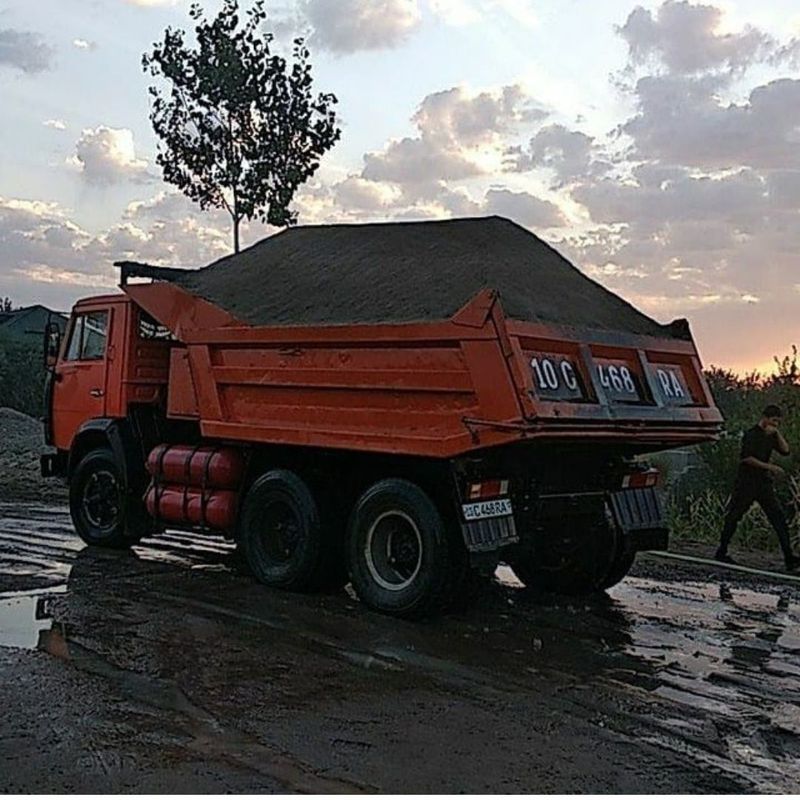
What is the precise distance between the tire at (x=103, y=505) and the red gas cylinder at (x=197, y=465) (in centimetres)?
62

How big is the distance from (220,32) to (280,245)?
9009 millimetres

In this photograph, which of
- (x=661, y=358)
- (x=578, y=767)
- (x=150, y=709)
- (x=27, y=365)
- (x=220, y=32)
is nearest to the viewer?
(x=578, y=767)

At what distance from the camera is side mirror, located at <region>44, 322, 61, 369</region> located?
1259cm

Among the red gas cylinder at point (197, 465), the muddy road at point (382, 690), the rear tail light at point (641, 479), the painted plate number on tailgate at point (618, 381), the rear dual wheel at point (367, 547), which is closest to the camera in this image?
the muddy road at point (382, 690)

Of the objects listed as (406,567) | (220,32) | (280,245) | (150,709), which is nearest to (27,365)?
(220,32)

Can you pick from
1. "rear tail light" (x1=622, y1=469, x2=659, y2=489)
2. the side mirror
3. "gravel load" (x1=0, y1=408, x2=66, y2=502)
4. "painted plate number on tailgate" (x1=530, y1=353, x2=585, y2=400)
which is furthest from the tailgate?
"gravel load" (x1=0, y1=408, x2=66, y2=502)

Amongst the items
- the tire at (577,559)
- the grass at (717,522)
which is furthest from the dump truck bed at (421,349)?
the grass at (717,522)

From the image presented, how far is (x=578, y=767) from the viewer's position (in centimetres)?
535

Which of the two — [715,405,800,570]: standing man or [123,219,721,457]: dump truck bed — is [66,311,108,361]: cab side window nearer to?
[123,219,721,457]: dump truck bed

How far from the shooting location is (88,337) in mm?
12070

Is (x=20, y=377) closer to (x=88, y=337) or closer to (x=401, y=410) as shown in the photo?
(x=88, y=337)

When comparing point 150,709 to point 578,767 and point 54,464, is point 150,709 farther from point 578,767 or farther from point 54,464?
point 54,464

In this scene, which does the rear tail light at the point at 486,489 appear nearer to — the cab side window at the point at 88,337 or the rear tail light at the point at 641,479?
the rear tail light at the point at 641,479

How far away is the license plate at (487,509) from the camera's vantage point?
8289 millimetres
